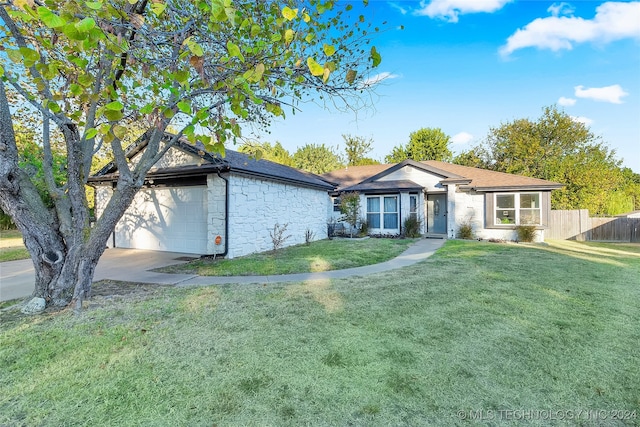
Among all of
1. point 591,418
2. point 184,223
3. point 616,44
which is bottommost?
point 591,418

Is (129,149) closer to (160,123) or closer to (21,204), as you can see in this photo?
(21,204)

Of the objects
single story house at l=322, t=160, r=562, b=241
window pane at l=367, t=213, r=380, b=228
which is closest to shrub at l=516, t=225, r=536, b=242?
single story house at l=322, t=160, r=562, b=241

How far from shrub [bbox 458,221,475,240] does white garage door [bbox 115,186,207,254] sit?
41.3ft

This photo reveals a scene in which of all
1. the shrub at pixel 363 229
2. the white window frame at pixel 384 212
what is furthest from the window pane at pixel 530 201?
the shrub at pixel 363 229

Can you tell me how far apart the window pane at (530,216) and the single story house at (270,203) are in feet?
0.13

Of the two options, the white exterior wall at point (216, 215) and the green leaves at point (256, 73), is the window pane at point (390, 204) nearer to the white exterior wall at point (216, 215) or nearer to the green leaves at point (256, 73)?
the white exterior wall at point (216, 215)

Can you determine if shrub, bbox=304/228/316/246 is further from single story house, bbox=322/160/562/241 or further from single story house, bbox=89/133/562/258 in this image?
single story house, bbox=322/160/562/241

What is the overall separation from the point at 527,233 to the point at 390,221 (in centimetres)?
648

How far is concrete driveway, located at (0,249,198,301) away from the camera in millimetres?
5842

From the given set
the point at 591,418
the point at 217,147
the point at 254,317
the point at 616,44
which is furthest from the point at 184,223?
the point at 616,44

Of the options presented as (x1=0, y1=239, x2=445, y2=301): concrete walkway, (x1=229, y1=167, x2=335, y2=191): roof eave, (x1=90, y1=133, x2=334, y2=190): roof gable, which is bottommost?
(x1=0, y1=239, x2=445, y2=301): concrete walkway

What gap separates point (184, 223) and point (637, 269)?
13457mm

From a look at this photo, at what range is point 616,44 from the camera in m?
11.0

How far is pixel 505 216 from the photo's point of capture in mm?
15234
